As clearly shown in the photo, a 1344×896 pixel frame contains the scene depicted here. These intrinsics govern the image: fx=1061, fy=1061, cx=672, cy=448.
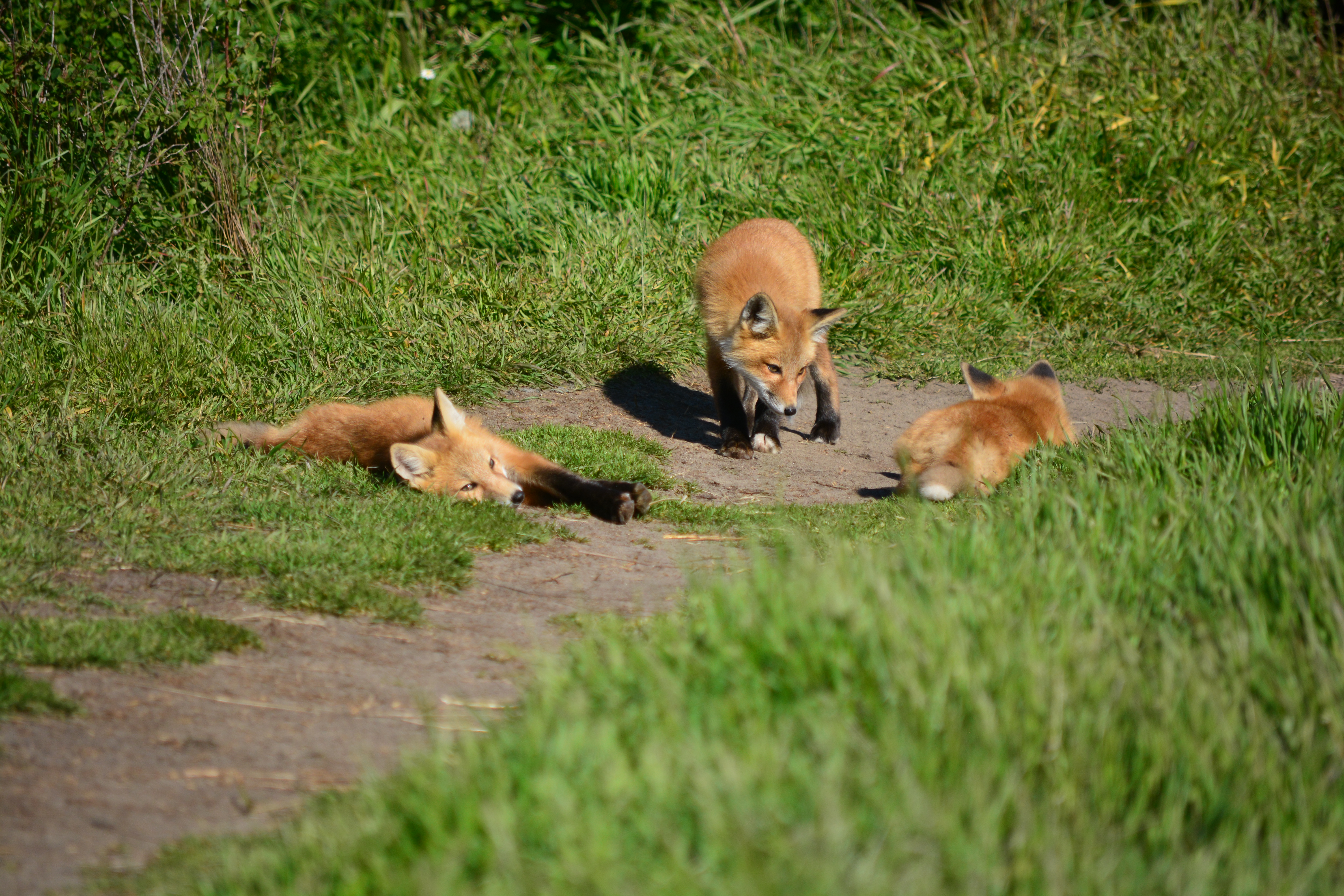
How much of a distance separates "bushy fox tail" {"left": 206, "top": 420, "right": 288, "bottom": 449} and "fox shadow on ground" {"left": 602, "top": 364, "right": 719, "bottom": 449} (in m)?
2.20

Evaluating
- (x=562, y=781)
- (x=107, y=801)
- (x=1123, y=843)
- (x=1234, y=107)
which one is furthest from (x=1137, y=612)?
(x=1234, y=107)

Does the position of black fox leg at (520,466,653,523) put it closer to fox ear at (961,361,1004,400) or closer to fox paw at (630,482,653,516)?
fox paw at (630,482,653,516)

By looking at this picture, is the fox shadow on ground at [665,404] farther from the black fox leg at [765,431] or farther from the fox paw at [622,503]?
the fox paw at [622,503]

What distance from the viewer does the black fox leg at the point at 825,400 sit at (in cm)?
657

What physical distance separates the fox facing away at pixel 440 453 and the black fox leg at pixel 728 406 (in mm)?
1095

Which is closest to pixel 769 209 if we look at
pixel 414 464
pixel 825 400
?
pixel 825 400

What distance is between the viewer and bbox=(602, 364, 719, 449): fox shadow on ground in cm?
655

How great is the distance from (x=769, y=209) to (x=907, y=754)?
Answer: 295 inches

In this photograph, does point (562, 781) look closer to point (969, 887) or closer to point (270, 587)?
point (969, 887)

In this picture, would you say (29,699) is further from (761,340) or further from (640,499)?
(761,340)

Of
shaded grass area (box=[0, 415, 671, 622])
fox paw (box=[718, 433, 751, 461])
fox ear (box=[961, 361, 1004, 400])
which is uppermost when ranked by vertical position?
fox ear (box=[961, 361, 1004, 400])

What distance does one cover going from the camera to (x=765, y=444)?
6324mm

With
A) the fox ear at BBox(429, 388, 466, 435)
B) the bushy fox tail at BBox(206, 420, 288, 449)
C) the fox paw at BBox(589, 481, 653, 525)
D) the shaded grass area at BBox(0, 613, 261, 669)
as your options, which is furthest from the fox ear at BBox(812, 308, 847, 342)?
the shaded grass area at BBox(0, 613, 261, 669)

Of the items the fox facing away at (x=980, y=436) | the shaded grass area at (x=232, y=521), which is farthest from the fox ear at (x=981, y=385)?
the shaded grass area at (x=232, y=521)
